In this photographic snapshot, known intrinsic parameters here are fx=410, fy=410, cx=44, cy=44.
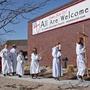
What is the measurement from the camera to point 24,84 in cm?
1958

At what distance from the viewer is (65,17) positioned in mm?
32781

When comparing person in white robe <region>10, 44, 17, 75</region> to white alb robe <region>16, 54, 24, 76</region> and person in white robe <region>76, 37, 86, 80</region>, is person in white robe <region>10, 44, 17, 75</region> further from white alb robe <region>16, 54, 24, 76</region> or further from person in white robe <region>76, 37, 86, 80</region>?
person in white robe <region>76, 37, 86, 80</region>

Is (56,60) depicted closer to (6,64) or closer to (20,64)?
(20,64)

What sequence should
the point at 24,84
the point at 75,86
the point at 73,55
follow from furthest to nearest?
1. the point at 73,55
2. the point at 24,84
3. the point at 75,86

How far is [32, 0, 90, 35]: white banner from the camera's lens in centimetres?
2953

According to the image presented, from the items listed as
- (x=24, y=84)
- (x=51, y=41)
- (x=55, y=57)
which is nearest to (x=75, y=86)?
(x=24, y=84)

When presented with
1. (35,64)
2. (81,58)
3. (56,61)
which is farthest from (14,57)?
(81,58)

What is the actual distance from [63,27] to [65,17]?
3.61 feet

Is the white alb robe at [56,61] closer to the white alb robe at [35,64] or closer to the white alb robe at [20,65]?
the white alb robe at [35,64]

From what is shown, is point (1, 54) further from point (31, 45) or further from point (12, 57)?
point (31, 45)

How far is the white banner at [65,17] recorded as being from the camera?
96.9 feet

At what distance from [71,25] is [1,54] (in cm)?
786

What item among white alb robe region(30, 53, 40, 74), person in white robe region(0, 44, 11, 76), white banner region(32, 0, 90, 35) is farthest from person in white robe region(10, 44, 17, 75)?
Answer: white banner region(32, 0, 90, 35)

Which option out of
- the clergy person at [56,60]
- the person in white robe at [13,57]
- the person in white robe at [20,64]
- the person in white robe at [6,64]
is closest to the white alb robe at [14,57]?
the person in white robe at [13,57]
